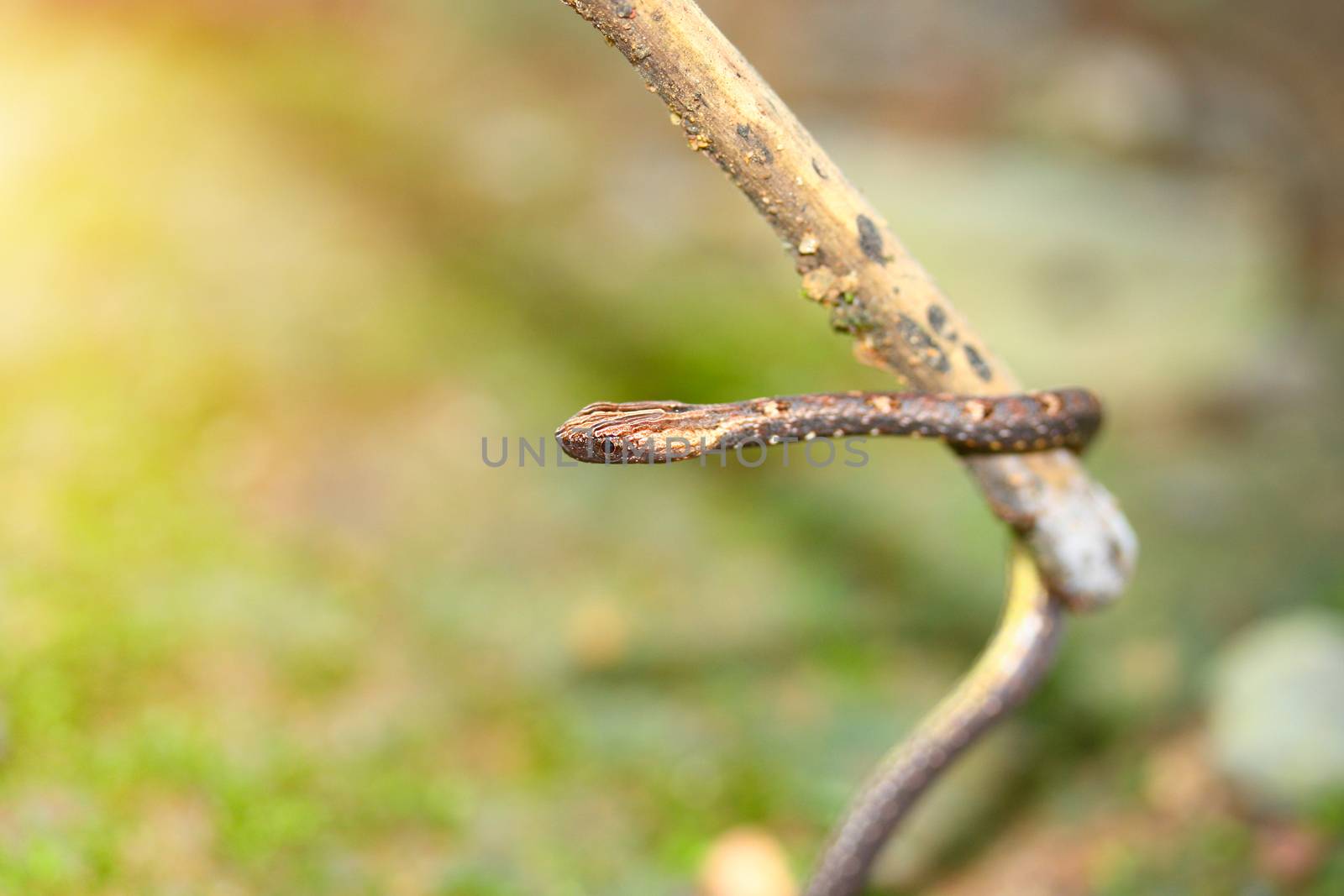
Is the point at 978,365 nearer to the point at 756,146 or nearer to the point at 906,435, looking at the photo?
the point at 906,435

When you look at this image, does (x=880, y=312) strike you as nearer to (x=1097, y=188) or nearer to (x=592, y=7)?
(x=592, y=7)

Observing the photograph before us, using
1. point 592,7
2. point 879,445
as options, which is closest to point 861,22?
point 879,445

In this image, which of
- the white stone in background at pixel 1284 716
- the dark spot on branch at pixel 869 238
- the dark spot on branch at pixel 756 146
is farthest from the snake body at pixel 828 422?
the white stone in background at pixel 1284 716

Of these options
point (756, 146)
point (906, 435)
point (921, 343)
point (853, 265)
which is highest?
point (756, 146)

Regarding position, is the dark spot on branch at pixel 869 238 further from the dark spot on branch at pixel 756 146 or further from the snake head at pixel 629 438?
the snake head at pixel 629 438

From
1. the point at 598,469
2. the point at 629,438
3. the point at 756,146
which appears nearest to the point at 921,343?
the point at 756,146
